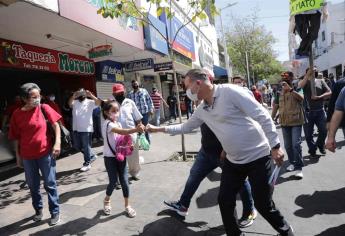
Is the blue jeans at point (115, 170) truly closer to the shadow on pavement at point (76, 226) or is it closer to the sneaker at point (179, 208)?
the shadow on pavement at point (76, 226)

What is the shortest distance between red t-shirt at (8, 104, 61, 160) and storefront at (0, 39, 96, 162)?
14.4 feet

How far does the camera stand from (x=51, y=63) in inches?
403

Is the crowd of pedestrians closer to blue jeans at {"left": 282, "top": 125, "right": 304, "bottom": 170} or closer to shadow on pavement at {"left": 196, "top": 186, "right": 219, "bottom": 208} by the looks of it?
blue jeans at {"left": 282, "top": 125, "right": 304, "bottom": 170}

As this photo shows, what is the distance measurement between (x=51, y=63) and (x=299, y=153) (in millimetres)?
7177

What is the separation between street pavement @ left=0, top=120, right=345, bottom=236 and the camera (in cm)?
432

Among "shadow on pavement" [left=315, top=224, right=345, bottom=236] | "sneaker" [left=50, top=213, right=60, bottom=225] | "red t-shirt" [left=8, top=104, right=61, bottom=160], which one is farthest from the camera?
"sneaker" [left=50, top=213, right=60, bottom=225]

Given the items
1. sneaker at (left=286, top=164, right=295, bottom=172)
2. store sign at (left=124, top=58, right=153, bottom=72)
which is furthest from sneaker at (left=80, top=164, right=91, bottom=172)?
store sign at (left=124, top=58, right=153, bottom=72)

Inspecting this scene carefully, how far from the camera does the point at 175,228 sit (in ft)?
14.5

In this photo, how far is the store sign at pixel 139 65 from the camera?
43.9 ft

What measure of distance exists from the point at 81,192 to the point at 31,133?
1.87 m

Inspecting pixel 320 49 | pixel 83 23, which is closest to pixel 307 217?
pixel 83 23

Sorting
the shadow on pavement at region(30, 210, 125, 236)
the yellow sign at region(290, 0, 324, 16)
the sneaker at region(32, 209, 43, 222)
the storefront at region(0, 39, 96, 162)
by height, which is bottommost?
the shadow on pavement at region(30, 210, 125, 236)

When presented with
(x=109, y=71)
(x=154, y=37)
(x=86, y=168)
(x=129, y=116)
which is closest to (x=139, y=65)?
(x=109, y=71)

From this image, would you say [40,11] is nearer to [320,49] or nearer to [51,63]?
[51,63]
